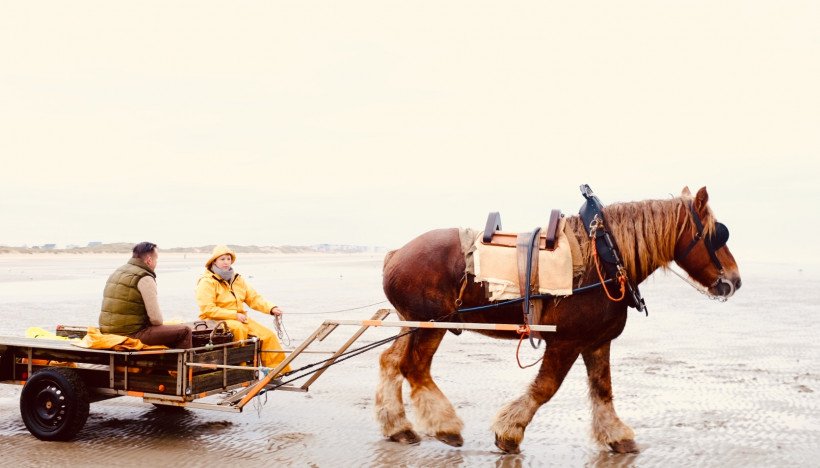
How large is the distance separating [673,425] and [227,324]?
15.3 feet

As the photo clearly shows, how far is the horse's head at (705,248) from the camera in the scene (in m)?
5.70

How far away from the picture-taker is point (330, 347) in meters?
12.0

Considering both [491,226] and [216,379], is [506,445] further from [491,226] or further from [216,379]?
[216,379]

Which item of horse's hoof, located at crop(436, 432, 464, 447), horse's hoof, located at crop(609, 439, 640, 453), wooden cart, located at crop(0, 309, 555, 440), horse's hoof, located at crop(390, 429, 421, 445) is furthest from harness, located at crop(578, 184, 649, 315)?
horse's hoof, located at crop(390, 429, 421, 445)

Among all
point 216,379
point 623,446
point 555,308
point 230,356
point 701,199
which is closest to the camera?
point 555,308

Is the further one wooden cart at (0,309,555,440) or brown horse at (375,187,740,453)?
wooden cart at (0,309,555,440)

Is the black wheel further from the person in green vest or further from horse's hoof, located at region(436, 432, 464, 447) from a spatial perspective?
horse's hoof, located at region(436, 432, 464, 447)

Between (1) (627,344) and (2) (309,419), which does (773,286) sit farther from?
(2) (309,419)

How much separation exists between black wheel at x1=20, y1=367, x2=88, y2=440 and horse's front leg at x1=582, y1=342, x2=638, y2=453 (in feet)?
15.1

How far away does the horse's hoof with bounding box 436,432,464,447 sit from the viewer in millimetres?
6133

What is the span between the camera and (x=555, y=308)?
560cm

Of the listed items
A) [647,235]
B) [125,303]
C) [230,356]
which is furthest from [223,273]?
[647,235]

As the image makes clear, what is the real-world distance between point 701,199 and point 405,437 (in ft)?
11.1

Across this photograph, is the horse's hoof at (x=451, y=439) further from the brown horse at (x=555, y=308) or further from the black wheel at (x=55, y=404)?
the black wheel at (x=55, y=404)
